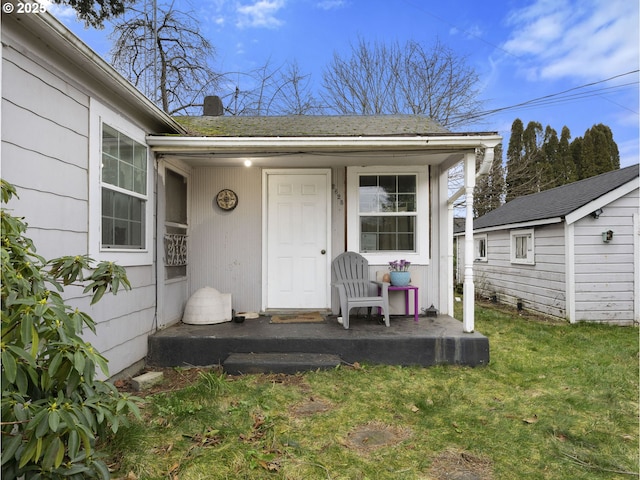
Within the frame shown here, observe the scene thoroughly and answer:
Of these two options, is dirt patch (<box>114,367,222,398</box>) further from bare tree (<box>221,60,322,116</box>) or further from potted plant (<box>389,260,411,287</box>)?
bare tree (<box>221,60,322,116</box>)

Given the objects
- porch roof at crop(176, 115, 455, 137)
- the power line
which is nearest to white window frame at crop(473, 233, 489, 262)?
the power line

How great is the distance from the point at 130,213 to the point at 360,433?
2.91m

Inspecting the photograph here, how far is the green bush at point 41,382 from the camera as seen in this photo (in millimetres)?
1236

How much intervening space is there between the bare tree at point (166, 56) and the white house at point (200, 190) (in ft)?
9.54

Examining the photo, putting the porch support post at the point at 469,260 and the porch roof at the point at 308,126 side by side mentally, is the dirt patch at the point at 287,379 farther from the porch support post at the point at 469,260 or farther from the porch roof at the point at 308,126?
the porch roof at the point at 308,126

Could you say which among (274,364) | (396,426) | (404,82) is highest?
(404,82)

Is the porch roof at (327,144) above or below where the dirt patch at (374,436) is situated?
above

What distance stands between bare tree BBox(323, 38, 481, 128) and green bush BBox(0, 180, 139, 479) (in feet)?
41.9

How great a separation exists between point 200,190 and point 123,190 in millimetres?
1632

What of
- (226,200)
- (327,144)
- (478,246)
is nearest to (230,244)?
(226,200)

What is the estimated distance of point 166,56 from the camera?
358 inches

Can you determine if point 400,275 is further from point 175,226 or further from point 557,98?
point 557,98

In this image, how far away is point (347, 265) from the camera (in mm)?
4676

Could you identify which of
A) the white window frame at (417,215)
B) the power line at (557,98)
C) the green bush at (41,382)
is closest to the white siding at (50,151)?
the green bush at (41,382)
